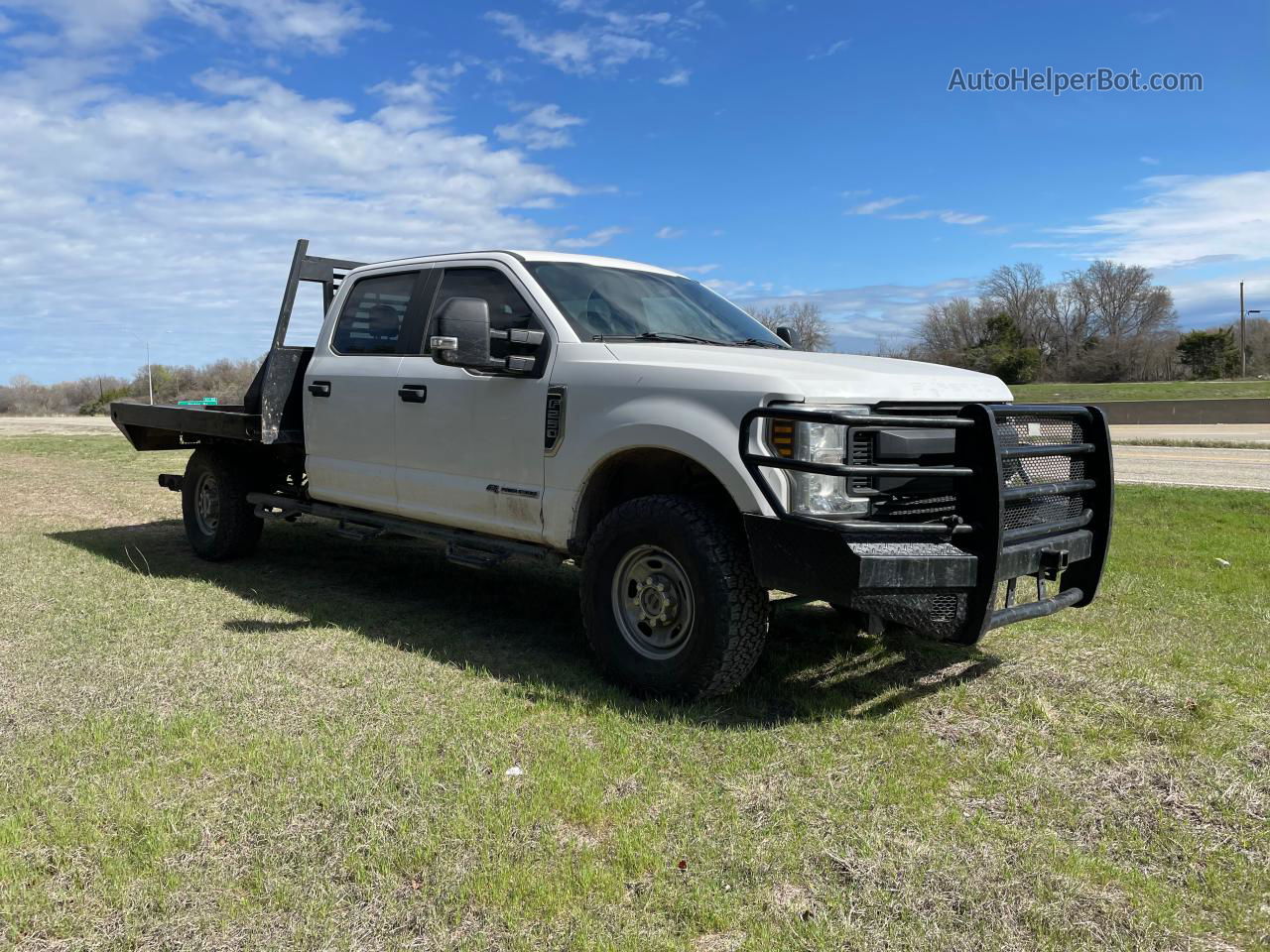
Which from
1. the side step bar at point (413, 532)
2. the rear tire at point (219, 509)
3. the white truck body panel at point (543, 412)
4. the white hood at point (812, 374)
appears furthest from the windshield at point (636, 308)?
the rear tire at point (219, 509)

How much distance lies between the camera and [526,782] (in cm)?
356

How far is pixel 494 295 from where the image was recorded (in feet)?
18.1

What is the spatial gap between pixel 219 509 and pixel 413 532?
260 cm

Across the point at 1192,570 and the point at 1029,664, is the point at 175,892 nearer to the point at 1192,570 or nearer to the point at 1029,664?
the point at 1029,664

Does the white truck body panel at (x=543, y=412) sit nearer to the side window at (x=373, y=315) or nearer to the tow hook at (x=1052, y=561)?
the side window at (x=373, y=315)

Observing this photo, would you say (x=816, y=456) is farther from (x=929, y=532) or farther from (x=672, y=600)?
(x=672, y=600)

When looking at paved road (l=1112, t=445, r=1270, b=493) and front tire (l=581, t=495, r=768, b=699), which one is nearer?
front tire (l=581, t=495, r=768, b=699)

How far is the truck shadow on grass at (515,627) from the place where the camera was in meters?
4.54

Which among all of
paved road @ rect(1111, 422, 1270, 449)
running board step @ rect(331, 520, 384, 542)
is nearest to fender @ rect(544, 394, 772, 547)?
running board step @ rect(331, 520, 384, 542)

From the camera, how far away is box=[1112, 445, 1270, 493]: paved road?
12645 mm

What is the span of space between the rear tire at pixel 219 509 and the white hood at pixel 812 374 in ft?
13.6

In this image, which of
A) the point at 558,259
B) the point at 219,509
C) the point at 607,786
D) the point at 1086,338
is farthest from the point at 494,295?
the point at 1086,338

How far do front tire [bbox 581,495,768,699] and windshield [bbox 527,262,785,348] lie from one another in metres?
1.08

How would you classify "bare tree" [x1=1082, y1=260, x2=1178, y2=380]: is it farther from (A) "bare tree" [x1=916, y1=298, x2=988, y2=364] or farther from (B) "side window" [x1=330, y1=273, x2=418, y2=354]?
(B) "side window" [x1=330, y1=273, x2=418, y2=354]
